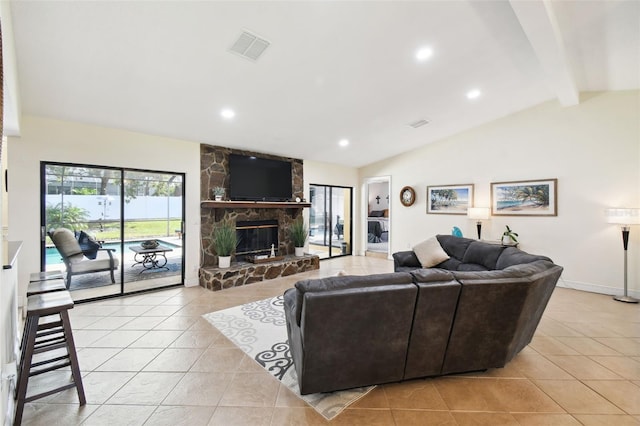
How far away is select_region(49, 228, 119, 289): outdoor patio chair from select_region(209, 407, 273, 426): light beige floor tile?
363 cm

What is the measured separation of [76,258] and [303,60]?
14.1 feet

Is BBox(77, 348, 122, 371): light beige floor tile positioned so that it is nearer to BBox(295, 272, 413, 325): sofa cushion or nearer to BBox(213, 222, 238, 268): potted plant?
BBox(295, 272, 413, 325): sofa cushion

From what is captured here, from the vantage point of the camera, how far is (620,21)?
314cm

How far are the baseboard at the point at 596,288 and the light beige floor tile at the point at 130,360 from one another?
645 cm

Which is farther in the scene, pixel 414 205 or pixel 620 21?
pixel 414 205

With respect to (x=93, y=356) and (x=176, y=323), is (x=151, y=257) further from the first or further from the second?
(x=93, y=356)

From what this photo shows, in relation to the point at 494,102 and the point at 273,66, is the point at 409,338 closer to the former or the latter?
the point at 273,66

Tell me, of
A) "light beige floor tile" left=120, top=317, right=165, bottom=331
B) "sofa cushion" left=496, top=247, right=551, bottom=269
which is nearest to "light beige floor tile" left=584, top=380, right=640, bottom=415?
"sofa cushion" left=496, top=247, right=551, bottom=269

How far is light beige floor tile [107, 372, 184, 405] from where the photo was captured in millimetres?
2160

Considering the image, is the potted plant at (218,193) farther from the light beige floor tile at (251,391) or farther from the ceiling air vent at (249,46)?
the light beige floor tile at (251,391)

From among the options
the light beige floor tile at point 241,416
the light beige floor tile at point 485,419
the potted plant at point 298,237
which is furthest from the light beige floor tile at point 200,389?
the potted plant at point 298,237

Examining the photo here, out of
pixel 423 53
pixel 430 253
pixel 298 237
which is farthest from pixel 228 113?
pixel 430 253

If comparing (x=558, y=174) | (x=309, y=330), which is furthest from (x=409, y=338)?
(x=558, y=174)

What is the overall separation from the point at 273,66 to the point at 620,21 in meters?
3.84
